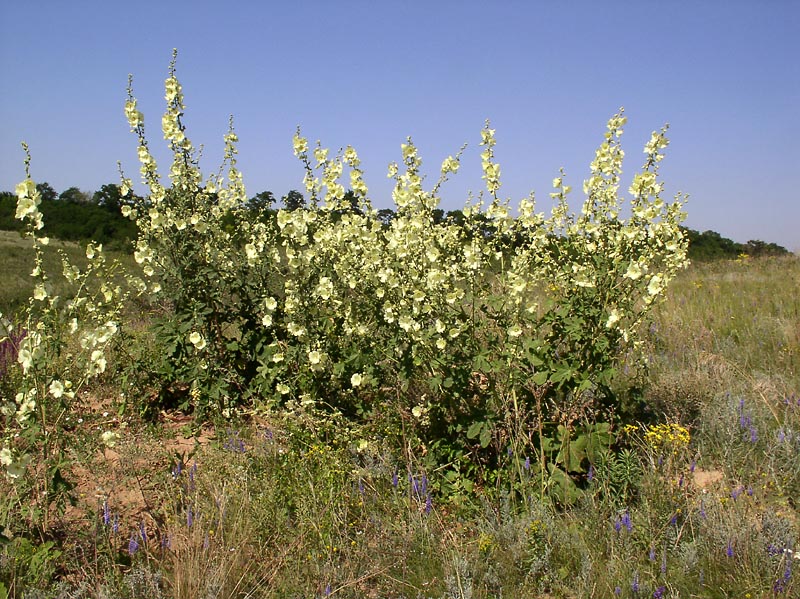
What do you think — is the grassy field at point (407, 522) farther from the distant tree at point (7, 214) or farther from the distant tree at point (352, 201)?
the distant tree at point (7, 214)

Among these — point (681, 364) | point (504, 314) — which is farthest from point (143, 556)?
point (681, 364)

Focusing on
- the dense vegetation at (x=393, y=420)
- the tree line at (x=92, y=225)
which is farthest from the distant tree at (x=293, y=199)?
the tree line at (x=92, y=225)

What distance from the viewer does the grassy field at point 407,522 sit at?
2.41 metres

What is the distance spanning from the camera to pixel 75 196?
2092 centimetres

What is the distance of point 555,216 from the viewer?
356 centimetres

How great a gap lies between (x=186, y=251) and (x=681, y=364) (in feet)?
12.6

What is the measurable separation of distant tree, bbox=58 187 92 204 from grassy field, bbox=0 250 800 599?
62.9 ft

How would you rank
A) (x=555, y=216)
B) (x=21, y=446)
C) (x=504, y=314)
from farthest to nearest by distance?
(x=21, y=446), (x=555, y=216), (x=504, y=314)

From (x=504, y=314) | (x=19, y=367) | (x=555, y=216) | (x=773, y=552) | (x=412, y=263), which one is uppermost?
(x=555, y=216)

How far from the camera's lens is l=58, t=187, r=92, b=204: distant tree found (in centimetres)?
2069

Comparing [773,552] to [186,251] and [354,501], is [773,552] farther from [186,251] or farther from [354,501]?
[186,251]

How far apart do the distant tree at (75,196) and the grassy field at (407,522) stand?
1917 centimetres

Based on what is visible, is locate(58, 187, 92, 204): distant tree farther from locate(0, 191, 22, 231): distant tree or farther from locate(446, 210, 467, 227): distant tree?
locate(446, 210, 467, 227): distant tree

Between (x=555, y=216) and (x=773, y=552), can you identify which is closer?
(x=773, y=552)
